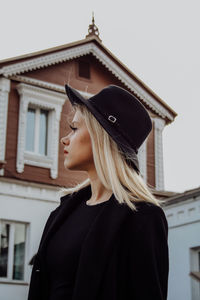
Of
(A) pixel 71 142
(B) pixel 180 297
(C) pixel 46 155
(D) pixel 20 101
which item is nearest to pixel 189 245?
(B) pixel 180 297

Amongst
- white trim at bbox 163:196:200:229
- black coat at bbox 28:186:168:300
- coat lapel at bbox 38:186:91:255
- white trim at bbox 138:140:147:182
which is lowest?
black coat at bbox 28:186:168:300

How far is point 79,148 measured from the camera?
3.28 m

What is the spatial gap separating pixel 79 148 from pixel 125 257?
739 mm

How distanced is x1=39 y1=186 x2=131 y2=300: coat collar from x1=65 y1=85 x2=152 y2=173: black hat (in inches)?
12.8

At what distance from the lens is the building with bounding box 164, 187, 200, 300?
570 inches

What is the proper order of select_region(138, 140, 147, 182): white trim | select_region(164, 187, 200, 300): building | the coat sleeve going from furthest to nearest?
select_region(138, 140, 147, 182): white trim
select_region(164, 187, 200, 300): building
the coat sleeve

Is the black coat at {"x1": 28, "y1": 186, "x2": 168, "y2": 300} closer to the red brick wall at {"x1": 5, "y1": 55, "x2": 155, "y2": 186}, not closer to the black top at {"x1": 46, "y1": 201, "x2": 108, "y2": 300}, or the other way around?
the black top at {"x1": 46, "y1": 201, "x2": 108, "y2": 300}

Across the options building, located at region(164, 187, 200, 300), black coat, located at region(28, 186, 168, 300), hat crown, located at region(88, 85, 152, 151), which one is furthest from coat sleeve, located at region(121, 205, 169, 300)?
building, located at region(164, 187, 200, 300)

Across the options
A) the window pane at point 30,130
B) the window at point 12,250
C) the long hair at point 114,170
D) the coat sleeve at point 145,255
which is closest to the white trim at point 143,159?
the window pane at point 30,130

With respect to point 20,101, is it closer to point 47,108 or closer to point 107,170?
point 47,108

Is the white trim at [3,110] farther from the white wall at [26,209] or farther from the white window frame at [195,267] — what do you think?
the white window frame at [195,267]

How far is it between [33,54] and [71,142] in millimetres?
14636

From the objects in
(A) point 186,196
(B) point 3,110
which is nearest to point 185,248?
(A) point 186,196

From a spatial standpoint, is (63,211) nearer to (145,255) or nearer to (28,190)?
(145,255)
